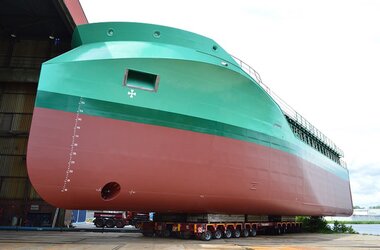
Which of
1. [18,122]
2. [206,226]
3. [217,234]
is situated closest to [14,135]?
[18,122]

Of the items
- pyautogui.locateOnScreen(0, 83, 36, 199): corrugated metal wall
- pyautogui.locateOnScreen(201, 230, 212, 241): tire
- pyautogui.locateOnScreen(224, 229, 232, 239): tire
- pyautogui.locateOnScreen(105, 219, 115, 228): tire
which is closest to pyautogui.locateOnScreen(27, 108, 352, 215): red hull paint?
pyautogui.locateOnScreen(201, 230, 212, 241): tire

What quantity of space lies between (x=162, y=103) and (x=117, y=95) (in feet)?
4.46

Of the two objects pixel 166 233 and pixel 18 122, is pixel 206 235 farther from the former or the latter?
pixel 18 122

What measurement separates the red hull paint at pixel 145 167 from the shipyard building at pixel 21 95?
1018cm

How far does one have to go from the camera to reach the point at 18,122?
61.8 ft

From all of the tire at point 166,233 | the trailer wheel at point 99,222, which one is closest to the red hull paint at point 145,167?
the tire at point 166,233

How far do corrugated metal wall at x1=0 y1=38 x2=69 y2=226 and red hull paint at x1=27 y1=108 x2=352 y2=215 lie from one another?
11235 millimetres

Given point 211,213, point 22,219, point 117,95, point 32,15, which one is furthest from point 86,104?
point 22,219

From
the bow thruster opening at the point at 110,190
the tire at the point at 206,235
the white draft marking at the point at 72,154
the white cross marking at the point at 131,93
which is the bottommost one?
the tire at the point at 206,235

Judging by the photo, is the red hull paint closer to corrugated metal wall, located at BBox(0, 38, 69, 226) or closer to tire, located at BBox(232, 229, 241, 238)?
tire, located at BBox(232, 229, 241, 238)

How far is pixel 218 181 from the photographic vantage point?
33.2 feet

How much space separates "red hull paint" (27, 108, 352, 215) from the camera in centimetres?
808

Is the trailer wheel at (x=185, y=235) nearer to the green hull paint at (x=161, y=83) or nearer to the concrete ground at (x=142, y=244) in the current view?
the concrete ground at (x=142, y=244)

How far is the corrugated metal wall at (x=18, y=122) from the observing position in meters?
18.0
